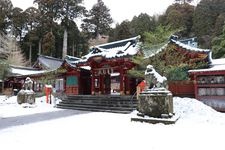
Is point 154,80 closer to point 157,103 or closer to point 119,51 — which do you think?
point 157,103

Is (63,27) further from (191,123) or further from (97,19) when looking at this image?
(191,123)

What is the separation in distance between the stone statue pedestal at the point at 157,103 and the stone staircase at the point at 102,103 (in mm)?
3246

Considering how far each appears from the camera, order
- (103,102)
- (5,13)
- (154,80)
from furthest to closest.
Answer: (5,13) → (103,102) → (154,80)

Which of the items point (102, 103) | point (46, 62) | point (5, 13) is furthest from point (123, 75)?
point (5, 13)

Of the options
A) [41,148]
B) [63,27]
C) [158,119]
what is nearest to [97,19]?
[63,27]

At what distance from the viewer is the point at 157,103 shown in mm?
9672

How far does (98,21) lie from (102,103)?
36339 millimetres

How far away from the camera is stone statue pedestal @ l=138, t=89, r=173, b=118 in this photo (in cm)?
951

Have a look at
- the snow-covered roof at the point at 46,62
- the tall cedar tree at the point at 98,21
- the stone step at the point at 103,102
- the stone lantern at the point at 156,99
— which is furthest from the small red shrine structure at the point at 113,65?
the tall cedar tree at the point at 98,21

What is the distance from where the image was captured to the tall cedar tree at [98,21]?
48219 millimetres

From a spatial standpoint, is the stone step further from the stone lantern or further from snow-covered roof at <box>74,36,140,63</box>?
the stone lantern

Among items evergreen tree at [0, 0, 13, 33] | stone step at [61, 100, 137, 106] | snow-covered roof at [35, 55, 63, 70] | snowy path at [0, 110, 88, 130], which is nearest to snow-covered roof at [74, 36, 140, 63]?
stone step at [61, 100, 137, 106]

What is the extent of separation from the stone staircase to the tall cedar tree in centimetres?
3270

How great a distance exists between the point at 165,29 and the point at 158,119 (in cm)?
760
